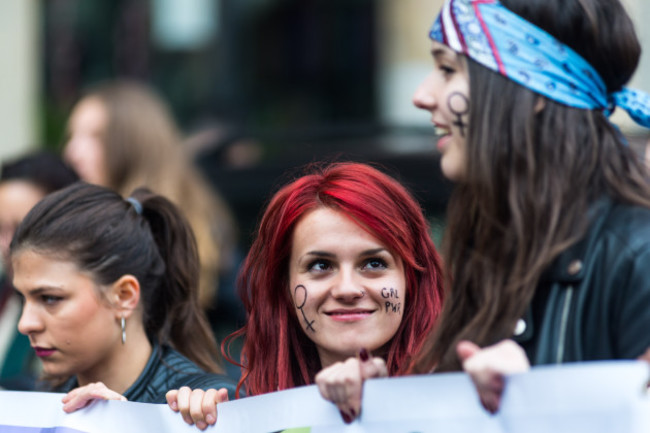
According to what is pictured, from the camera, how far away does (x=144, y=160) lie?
16.5 feet

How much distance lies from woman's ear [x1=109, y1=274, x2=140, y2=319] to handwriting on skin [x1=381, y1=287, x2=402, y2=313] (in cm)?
83

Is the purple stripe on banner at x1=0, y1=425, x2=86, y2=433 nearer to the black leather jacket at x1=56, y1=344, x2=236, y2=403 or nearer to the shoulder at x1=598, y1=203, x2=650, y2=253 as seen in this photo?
the black leather jacket at x1=56, y1=344, x2=236, y2=403

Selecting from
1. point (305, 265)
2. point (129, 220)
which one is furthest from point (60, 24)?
point (305, 265)

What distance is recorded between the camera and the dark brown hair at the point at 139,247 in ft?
9.89

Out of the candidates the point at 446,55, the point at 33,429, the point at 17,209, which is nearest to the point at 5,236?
the point at 17,209

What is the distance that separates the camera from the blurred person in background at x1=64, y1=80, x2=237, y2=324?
495cm

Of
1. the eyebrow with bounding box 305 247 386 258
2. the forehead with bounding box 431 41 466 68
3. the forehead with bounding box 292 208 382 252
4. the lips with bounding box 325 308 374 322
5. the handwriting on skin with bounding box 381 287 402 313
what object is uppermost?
the forehead with bounding box 431 41 466 68

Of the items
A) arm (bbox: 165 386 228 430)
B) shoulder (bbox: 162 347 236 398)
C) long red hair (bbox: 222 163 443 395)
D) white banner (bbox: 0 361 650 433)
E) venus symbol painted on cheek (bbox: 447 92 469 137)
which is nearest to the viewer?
white banner (bbox: 0 361 650 433)

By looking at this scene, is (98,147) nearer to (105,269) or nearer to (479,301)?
(105,269)

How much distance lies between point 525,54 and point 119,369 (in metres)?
1.57

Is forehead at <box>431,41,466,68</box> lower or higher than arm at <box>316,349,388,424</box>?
higher

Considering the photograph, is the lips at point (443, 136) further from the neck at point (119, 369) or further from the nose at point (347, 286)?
the neck at point (119, 369)

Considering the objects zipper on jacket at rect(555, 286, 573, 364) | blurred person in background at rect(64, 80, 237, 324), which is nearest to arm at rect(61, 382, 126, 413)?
zipper on jacket at rect(555, 286, 573, 364)

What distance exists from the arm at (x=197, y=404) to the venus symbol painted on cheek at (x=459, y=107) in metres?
0.88
